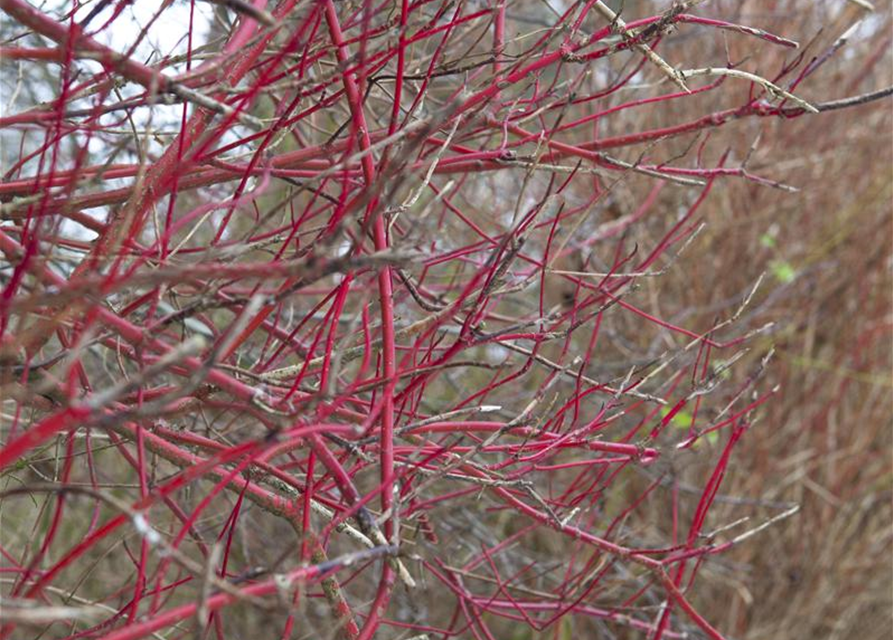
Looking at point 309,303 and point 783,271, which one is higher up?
point 783,271

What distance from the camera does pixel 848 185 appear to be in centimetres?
480

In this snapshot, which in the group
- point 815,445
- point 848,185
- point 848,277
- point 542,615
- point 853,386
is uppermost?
point 848,185

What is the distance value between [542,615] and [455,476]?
2900mm

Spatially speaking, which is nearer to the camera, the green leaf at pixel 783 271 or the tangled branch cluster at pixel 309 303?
the tangled branch cluster at pixel 309 303

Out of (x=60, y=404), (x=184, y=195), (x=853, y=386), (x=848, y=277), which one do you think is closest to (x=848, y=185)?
(x=848, y=277)

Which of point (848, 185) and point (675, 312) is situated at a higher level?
point (848, 185)

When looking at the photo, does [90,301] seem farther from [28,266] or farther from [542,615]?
[542,615]

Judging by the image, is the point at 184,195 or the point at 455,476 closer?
the point at 455,476

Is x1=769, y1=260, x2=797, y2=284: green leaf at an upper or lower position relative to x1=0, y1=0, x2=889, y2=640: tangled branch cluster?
upper

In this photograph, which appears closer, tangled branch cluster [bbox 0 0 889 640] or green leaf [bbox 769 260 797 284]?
tangled branch cluster [bbox 0 0 889 640]

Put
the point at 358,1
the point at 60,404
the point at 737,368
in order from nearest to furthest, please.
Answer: the point at 60,404 < the point at 358,1 < the point at 737,368

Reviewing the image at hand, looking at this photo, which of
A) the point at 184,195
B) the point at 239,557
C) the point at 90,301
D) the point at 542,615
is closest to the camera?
the point at 90,301

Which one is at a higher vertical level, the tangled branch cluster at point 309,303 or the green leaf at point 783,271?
the green leaf at point 783,271

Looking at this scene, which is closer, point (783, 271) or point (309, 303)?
point (309, 303)
